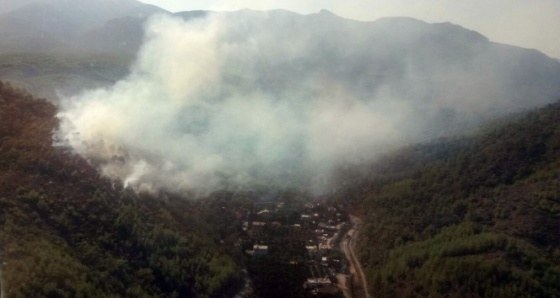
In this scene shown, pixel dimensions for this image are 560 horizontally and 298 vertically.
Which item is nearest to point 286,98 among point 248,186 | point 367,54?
point 248,186

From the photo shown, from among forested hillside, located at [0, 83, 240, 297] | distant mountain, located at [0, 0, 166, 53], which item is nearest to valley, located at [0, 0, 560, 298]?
forested hillside, located at [0, 83, 240, 297]

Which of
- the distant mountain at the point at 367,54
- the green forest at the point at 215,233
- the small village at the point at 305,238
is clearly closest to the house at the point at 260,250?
the small village at the point at 305,238

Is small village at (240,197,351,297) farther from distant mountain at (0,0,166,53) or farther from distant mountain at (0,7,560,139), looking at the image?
distant mountain at (0,0,166,53)

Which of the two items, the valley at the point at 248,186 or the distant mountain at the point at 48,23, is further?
the distant mountain at the point at 48,23

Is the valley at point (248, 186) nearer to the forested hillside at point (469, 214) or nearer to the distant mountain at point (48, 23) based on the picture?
the forested hillside at point (469, 214)

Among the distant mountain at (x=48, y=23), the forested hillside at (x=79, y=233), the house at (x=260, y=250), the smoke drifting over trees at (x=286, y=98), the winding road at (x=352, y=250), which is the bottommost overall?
the winding road at (x=352, y=250)

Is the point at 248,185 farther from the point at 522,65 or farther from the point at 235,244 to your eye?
the point at 522,65
